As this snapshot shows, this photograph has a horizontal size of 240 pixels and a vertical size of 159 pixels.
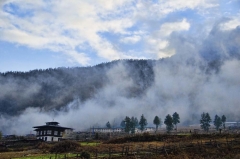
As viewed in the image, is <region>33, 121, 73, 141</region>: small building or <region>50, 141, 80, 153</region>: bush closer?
<region>50, 141, 80, 153</region>: bush

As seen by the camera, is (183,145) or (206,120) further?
(206,120)

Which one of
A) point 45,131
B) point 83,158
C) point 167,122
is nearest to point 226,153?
point 83,158

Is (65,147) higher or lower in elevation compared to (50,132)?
lower

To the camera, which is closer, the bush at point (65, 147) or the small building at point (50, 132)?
the bush at point (65, 147)

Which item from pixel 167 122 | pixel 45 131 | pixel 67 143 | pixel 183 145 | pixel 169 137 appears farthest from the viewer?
pixel 167 122

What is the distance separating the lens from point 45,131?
10656 centimetres

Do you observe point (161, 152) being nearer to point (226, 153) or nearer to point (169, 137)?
point (226, 153)

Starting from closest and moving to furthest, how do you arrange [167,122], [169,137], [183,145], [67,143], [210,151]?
[210,151], [183,145], [67,143], [169,137], [167,122]

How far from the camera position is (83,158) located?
41.5 meters

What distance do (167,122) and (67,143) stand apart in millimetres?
77110

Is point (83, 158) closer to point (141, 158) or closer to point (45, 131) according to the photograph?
point (141, 158)

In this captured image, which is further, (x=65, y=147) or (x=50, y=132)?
(x=50, y=132)

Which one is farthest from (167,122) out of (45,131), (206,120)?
(45,131)

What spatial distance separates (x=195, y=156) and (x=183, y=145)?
7.22 metres
